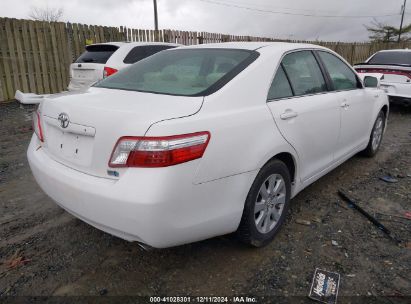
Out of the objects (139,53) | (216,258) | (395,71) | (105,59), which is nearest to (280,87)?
(216,258)

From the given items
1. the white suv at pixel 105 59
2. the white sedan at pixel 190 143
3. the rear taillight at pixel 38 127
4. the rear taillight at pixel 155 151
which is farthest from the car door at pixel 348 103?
the white suv at pixel 105 59

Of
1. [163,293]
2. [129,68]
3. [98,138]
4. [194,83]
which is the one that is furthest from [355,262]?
[129,68]

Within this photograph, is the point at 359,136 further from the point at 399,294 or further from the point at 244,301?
the point at 244,301

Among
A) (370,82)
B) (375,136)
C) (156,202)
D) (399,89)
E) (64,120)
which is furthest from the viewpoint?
(399,89)

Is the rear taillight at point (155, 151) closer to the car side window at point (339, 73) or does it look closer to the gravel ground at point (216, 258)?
the gravel ground at point (216, 258)

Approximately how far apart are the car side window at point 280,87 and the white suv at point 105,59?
4485mm

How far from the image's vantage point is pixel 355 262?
2.53m

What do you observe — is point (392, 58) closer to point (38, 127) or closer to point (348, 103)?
point (348, 103)

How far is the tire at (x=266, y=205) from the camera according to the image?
238cm

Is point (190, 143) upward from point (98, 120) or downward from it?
downward

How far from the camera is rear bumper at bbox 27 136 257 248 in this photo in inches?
72.9

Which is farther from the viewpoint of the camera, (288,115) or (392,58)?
(392,58)

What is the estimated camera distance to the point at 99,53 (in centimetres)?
714

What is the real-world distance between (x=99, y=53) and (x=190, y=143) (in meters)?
5.98
